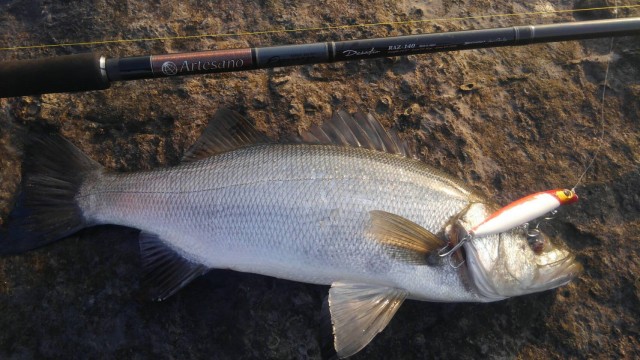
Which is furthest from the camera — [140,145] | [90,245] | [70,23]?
[70,23]

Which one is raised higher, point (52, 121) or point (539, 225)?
point (52, 121)

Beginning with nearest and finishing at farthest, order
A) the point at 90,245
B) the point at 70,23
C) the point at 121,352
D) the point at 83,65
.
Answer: the point at 83,65, the point at 121,352, the point at 90,245, the point at 70,23

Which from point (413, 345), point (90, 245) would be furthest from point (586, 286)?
point (90, 245)

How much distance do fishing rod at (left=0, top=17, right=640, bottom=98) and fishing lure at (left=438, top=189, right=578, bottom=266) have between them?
0.79 metres

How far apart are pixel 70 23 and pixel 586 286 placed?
3146mm

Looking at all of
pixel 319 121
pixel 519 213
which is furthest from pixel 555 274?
pixel 319 121

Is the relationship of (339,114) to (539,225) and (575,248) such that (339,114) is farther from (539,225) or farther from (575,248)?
(575,248)

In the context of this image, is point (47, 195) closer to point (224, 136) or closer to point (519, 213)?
point (224, 136)

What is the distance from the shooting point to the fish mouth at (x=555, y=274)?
2010mm

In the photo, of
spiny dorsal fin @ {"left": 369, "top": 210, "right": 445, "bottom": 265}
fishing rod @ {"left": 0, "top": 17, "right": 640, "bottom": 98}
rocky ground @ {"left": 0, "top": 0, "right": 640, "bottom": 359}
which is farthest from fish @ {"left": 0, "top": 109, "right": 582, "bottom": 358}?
fishing rod @ {"left": 0, "top": 17, "right": 640, "bottom": 98}

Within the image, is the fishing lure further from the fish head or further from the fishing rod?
the fishing rod

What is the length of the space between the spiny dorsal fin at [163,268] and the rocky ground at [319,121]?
8cm

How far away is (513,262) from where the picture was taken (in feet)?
6.50

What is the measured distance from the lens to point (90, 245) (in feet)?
7.21
